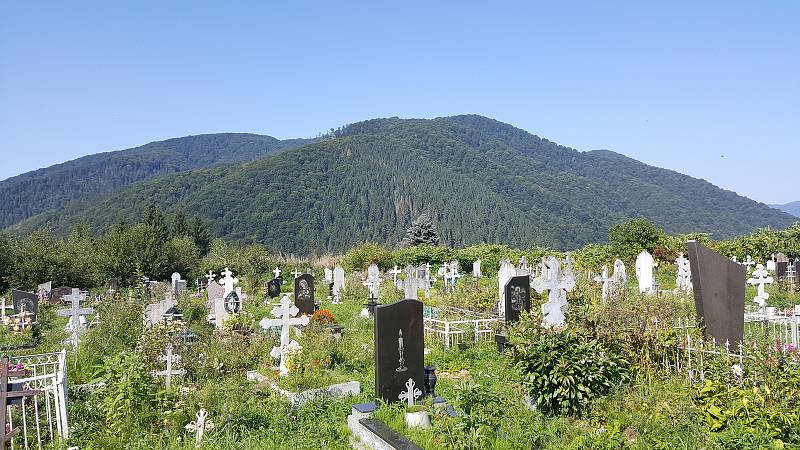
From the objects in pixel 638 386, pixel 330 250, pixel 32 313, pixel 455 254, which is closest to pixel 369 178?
pixel 330 250

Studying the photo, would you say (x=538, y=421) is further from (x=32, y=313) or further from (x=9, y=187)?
(x=9, y=187)

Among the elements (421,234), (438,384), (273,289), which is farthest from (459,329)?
(421,234)

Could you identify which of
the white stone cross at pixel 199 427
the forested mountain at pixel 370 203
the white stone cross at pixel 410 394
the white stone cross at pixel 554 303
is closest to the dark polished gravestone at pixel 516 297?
the white stone cross at pixel 554 303

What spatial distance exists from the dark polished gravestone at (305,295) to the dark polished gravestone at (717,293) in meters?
13.0

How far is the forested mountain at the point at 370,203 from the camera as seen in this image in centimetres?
9838

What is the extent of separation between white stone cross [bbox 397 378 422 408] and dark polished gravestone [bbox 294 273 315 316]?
11172 mm

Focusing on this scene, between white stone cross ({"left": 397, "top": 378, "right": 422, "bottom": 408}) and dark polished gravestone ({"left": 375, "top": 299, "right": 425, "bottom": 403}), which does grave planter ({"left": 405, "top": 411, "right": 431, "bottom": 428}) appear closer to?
white stone cross ({"left": 397, "top": 378, "right": 422, "bottom": 408})

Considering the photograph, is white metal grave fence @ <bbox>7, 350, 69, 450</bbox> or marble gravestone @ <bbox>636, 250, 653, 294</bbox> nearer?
white metal grave fence @ <bbox>7, 350, 69, 450</bbox>

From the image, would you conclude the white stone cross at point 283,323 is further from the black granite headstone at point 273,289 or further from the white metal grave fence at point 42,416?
the black granite headstone at point 273,289

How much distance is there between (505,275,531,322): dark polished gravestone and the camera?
1460cm

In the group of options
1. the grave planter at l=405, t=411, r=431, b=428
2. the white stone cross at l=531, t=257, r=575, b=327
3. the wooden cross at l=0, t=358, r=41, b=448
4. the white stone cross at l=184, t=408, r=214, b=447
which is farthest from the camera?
the white stone cross at l=531, t=257, r=575, b=327

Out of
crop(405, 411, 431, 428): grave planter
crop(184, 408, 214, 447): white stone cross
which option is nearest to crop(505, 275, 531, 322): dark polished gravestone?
crop(405, 411, 431, 428): grave planter

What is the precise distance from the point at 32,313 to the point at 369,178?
356ft

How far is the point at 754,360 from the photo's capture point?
740 centimetres
